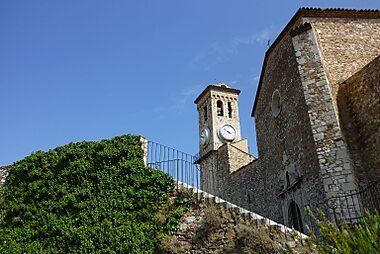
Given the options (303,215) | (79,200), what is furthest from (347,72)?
(79,200)

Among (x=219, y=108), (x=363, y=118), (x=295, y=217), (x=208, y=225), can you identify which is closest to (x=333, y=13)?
(x=363, y=118)

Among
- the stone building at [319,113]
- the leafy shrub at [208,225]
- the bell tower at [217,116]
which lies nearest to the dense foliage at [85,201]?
the leafy shrub at [208,225]

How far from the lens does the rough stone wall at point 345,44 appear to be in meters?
12.5

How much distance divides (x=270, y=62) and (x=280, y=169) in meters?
4.71

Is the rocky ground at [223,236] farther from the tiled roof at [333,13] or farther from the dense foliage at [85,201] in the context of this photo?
the tiled roof at [333,13]

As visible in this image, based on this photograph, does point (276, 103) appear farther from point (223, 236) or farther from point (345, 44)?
point (223, 236)

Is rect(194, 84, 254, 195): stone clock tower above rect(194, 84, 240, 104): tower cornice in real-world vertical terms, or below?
below

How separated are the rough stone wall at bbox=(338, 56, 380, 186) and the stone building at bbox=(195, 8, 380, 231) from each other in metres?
0.03

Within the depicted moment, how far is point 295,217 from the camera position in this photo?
42.2ft

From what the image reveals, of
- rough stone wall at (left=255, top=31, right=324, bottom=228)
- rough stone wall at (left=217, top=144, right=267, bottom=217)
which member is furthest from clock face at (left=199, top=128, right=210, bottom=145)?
rough stone wall at (left=255, top=31, right=324, bottom=228)

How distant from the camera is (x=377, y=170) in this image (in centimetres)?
1048

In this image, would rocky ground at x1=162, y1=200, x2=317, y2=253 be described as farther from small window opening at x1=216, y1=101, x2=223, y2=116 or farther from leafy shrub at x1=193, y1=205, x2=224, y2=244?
small window opening at x1=216, y1=101, x2=223, y2=116

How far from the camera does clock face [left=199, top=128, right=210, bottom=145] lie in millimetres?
33375

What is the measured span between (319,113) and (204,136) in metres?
22.6
